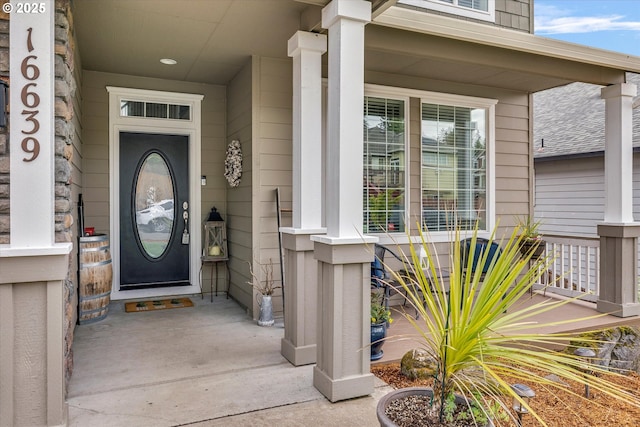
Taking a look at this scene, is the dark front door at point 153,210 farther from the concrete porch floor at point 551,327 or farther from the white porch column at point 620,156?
the white porch column at point 620,156

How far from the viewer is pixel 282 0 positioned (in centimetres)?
317

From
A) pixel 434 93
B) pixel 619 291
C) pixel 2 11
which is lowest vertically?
pixel 619 291

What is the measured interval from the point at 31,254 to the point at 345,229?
1661mm

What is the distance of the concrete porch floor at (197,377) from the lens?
246 centimetres

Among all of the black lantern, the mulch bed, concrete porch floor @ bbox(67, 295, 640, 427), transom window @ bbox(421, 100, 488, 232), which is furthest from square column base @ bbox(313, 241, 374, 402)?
the black lantern

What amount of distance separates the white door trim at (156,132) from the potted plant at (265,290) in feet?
4.02

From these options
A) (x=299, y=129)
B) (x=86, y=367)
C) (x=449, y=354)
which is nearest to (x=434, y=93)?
(x=299, y=129)

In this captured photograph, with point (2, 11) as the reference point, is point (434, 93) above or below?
above

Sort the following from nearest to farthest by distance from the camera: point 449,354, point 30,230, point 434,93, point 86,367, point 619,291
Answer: point 449,354, point 30,230, point 86,367, point 619,291, point 434,93

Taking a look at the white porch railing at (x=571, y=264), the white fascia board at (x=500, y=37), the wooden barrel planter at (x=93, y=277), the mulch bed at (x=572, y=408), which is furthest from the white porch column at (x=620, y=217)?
the wooden barrel planter at (x=93, y=277)

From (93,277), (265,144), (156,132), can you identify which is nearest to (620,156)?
(265,144)

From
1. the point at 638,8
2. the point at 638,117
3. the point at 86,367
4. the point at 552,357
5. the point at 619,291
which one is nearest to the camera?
the point at 552,357

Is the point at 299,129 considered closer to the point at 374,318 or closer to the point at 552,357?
the point at 374,318

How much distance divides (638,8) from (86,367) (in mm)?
29656
